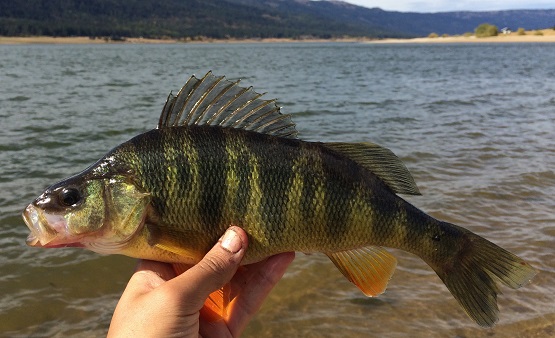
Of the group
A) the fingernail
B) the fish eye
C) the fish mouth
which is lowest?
the fingernail

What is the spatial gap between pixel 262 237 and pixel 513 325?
3342mm

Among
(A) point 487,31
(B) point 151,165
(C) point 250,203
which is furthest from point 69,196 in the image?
(A) point 487,31

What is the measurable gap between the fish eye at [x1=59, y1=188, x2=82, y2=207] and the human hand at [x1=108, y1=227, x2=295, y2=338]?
0.62 meters

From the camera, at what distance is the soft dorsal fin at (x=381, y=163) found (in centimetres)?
312

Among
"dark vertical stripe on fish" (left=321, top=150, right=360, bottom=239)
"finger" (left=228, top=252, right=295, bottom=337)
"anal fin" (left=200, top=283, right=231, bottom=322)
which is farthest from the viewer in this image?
"finger" (left=228, top=252, right=295, bottom=337)

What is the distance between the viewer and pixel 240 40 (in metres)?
181

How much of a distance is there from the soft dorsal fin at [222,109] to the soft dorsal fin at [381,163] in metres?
0.41

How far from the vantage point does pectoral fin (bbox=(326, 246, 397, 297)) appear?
320 centimetres

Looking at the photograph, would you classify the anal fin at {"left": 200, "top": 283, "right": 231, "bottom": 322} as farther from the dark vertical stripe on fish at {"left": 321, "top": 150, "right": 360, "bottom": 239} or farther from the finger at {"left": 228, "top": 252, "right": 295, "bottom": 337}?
the dark vertical stripe on fish at {"left": 321, "top": 150, "right": 360, "bottom": 239}

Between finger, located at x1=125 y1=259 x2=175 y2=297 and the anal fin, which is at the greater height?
finger, located at x1=125 y1=259 x2=175 y2=297

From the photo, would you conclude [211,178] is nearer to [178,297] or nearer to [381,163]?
[178,297]

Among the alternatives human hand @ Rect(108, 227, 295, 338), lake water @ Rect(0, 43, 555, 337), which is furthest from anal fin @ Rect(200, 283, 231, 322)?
lake water @ Rect(0, 43, 555, 337)

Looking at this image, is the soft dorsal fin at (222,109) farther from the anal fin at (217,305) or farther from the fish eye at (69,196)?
the anal fin at (217,305)

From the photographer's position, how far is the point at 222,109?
305 centimetres
